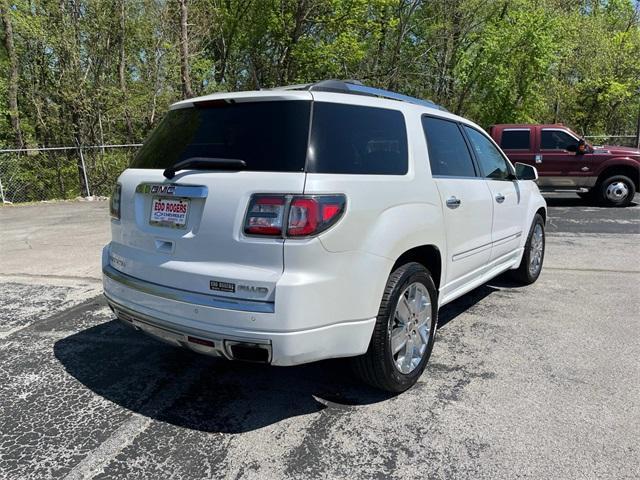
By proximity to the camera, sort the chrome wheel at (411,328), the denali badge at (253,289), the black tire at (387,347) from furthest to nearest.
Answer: the chrome wheel at (411,328), the black tire at (387,347), the denali badge at (253,289)

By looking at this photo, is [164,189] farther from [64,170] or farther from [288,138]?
[64,170]

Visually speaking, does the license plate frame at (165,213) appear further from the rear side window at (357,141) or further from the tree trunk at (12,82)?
the tree trunk at (12,82)

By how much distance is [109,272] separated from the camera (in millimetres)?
3203

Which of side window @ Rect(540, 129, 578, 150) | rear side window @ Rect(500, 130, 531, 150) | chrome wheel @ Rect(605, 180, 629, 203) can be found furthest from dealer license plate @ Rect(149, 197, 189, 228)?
chrome wheel @ Rect(605, 180, 629, 203)

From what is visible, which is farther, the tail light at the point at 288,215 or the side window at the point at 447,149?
the side window at the point at 447,149

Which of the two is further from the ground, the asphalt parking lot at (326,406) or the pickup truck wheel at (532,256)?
the pickup truck wheel at (532,256)

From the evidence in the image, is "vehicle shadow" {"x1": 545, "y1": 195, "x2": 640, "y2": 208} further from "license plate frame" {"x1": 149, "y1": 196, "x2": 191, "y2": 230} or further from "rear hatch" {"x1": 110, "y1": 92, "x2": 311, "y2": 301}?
"license plate frame" {"x1": 149, "y1": 196, "x2": 191, "y2": 230}

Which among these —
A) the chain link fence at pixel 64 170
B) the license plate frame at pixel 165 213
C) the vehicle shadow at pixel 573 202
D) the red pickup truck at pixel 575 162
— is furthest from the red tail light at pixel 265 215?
the chain link fence at pixel 64 170

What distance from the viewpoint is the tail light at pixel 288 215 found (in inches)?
94.7

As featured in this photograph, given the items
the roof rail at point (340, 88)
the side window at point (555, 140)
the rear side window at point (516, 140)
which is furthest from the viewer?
the rear side window at point (516, 140)

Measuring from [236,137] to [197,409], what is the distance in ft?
5.44

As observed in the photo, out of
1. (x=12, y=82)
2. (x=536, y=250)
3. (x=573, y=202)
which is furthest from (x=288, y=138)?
(x=12, y=82)

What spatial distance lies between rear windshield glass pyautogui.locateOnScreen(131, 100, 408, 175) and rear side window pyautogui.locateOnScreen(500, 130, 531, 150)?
35.6 feet

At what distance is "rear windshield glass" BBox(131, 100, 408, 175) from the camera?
257 centimetres
